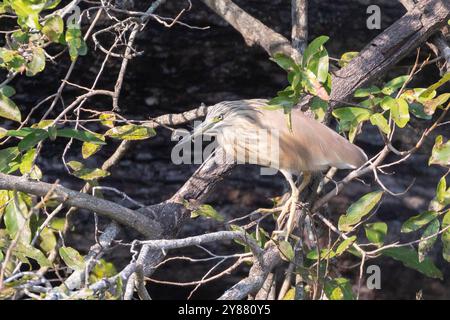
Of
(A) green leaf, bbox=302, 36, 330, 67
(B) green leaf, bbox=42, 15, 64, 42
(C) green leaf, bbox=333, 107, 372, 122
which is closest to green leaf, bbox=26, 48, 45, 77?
(B) green leaf, bbox=42, 15, 64, 42

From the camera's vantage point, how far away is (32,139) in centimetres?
205

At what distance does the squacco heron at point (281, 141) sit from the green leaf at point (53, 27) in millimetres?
567

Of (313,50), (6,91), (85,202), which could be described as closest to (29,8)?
(6,91)

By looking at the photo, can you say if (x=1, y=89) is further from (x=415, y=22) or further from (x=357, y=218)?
(x=415, y=22)

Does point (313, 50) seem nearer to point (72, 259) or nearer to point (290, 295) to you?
point (72, 259)

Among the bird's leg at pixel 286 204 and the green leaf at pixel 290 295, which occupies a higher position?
the bird's leg at pixel 286 204

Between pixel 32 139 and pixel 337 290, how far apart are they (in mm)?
1024

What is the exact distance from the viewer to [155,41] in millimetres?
3227

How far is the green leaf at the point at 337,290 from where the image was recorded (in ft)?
7.73

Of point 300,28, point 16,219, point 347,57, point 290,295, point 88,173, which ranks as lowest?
point 290,295

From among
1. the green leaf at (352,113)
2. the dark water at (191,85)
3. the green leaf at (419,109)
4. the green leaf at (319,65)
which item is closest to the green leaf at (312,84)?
the green leaf at (319,65)

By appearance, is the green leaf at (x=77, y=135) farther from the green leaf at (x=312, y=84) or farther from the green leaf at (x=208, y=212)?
the green leaf at (x=312, y=84)

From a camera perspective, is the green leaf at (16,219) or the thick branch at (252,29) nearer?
the green leaf at (16,219)

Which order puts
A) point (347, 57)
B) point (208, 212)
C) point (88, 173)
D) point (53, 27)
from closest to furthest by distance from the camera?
point (53, 27), point (208, 212), point (88, 173), point (347, 57)
